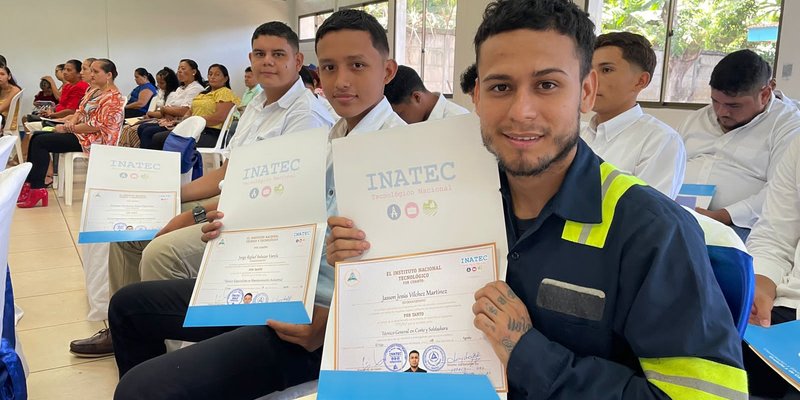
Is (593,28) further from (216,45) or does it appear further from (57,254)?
(216,45)

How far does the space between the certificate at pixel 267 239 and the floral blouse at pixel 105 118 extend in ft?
15.7

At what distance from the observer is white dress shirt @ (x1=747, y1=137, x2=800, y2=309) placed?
1.86 meters

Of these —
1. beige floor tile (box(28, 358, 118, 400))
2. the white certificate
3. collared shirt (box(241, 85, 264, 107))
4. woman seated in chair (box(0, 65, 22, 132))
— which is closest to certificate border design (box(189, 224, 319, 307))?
the white certificate

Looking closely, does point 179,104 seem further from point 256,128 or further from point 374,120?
point 374,120

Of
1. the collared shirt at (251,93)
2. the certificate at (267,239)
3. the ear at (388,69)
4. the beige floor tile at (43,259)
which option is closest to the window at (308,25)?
the collared shirt at (251,93)

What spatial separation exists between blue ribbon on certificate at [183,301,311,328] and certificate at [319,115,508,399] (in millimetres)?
207

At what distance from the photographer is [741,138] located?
8.80 feet

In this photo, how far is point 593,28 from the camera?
0.98 m

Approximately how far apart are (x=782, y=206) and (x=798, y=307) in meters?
0.44

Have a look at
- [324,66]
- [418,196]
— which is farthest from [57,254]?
[418,196]

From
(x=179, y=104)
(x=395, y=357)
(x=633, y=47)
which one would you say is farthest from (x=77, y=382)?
(x=179, y=104)

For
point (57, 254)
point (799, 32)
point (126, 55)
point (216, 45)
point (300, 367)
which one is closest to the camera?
point (300, 367)

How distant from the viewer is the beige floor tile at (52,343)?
2.41 m

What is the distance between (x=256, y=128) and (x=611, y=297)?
2.14 m
